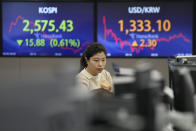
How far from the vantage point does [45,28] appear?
4.65 metres

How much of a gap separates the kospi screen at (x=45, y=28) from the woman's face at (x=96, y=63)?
1596mm

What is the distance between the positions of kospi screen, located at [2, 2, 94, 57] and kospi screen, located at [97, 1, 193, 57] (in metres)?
0.32

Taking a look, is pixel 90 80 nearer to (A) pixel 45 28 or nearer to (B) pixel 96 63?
(B) pixel 96 63

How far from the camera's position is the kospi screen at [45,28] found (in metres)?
4.61

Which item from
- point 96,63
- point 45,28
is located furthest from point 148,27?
point 96,63

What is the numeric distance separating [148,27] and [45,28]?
1.41 metres

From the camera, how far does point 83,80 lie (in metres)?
2.95

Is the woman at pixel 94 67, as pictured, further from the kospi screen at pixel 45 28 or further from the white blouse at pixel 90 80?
the kospi screen at pixel 45 28

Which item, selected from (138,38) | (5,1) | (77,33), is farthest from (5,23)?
(138,38)

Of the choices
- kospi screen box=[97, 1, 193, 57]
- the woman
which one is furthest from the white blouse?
kospi screen box=[97, 1, 193, 57]

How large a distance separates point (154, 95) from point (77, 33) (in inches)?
134

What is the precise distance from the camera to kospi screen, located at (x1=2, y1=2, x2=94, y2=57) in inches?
181

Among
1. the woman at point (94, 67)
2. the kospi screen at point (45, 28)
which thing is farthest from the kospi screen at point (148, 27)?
the woman at point (94, 67)

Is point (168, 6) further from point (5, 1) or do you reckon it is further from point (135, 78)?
point (135, 78)
